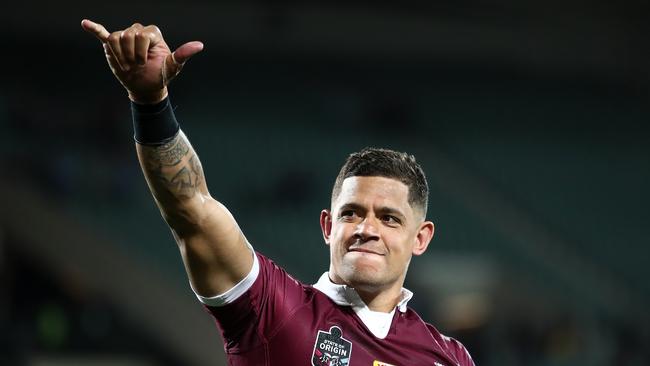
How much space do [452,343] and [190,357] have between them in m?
7.70

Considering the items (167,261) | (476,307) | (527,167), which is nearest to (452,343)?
(167,261)

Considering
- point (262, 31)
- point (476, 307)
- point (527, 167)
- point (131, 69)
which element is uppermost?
point (262, 31)

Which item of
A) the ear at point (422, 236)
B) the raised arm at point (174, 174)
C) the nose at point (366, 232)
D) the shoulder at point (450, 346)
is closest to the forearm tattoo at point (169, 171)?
the raised arm at point (174, 174)

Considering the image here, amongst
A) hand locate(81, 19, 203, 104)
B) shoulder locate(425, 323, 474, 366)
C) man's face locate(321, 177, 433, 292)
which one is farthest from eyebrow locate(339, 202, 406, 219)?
hand locate(81, 19, 203, 104)

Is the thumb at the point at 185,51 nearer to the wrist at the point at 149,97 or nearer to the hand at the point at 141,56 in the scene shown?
the hand at the point at 141,56

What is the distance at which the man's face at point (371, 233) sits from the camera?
10.5ft

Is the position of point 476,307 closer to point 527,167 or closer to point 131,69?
point 527,167

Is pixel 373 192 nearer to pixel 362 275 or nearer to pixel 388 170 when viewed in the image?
pixel 388 170

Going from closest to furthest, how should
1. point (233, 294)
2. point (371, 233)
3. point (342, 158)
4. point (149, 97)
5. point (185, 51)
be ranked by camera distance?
point (185, 51)
point (149, 97)
point (233, 294)
point (371, 233)
point (342, 158)

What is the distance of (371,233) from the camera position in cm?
320

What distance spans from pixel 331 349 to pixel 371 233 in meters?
0.38

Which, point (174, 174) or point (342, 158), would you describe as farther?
point (342, 158)

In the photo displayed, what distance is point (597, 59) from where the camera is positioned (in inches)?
711

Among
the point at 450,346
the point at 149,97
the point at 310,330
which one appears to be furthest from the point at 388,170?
the point at 149,97
